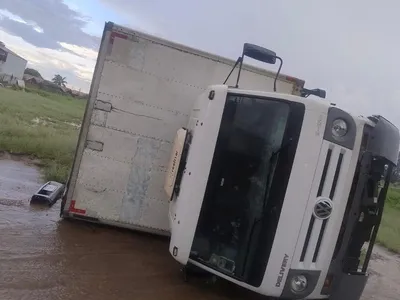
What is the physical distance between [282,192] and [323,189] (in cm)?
34

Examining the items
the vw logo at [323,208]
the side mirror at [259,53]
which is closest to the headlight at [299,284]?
the vw logo at [323,208]

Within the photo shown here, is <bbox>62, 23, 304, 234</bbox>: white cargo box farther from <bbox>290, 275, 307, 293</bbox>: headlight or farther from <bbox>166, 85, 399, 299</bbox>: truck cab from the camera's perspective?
<bbox>290, 275, 307, 293</bbox>: headlight

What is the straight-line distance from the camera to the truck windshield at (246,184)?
13.0 feet

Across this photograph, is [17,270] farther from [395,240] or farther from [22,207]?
[395,240]

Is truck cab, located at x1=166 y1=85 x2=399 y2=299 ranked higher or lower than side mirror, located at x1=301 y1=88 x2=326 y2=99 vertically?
lower

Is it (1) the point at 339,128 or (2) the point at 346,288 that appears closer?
(1) the point at 339,128

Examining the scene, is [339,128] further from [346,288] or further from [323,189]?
[346,288]

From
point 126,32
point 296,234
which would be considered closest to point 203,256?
point 296,234

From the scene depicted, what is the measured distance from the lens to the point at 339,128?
3.92m

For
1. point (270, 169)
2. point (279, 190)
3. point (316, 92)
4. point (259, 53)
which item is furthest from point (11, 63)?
point (279, 190)

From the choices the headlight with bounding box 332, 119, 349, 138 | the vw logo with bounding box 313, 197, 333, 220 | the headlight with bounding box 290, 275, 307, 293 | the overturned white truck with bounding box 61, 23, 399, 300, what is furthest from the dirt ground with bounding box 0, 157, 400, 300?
the headlight with bounding box 332, 119, 349, 138

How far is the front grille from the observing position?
386 cm

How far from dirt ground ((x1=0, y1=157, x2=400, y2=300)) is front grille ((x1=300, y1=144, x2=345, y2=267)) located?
125 cm

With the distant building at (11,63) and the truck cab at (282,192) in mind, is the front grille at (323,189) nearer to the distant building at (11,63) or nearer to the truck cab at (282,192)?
the truck cab at (282,192)
